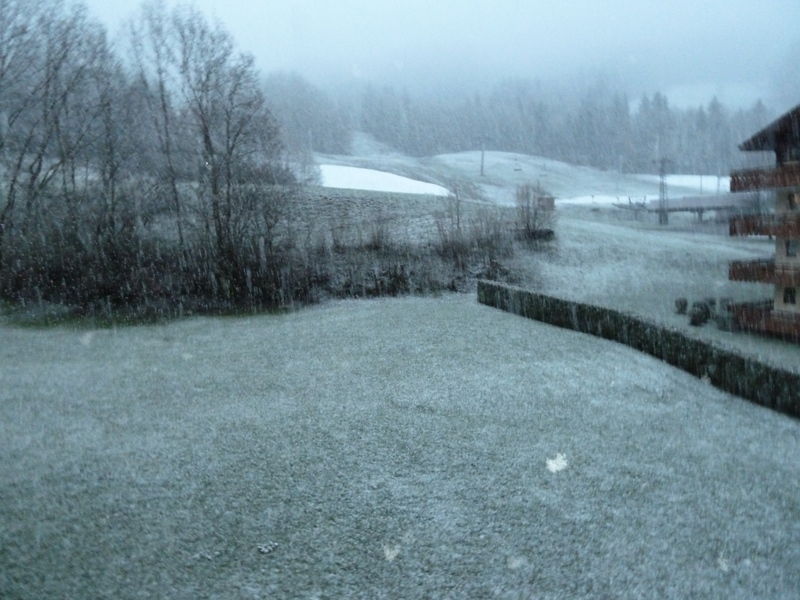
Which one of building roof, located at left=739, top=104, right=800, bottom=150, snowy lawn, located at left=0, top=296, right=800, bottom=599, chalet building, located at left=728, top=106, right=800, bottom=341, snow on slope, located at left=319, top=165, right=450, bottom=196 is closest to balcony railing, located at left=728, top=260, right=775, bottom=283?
chalet building, located at left=728, top=106, right=800, bottom=341

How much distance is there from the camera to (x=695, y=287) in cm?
1791

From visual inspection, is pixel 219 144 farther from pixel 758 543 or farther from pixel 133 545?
pixel 758 543

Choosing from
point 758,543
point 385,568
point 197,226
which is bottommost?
point 758,543

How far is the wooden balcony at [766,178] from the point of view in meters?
12.3

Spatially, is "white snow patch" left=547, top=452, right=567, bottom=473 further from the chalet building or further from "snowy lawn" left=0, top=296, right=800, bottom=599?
the chalet building

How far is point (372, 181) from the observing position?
30.1m

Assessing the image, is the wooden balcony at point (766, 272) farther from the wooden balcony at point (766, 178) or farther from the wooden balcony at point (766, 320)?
the wooden balcony at point (766, 178)

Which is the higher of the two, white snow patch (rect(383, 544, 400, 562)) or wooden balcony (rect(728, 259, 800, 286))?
wooden balcony (rect(728, 259, 800, 286))

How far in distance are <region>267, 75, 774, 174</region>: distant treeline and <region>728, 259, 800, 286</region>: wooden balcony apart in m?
12.3

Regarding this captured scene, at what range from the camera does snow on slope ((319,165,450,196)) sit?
26.9 metres

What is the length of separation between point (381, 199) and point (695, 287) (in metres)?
11.4

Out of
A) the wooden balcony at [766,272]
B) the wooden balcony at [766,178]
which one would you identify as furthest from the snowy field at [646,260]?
the wooden balcony at [766,178]

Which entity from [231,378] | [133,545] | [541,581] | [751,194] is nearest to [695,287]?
[751,194]

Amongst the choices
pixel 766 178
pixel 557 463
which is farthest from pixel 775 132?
pixel 557 463
